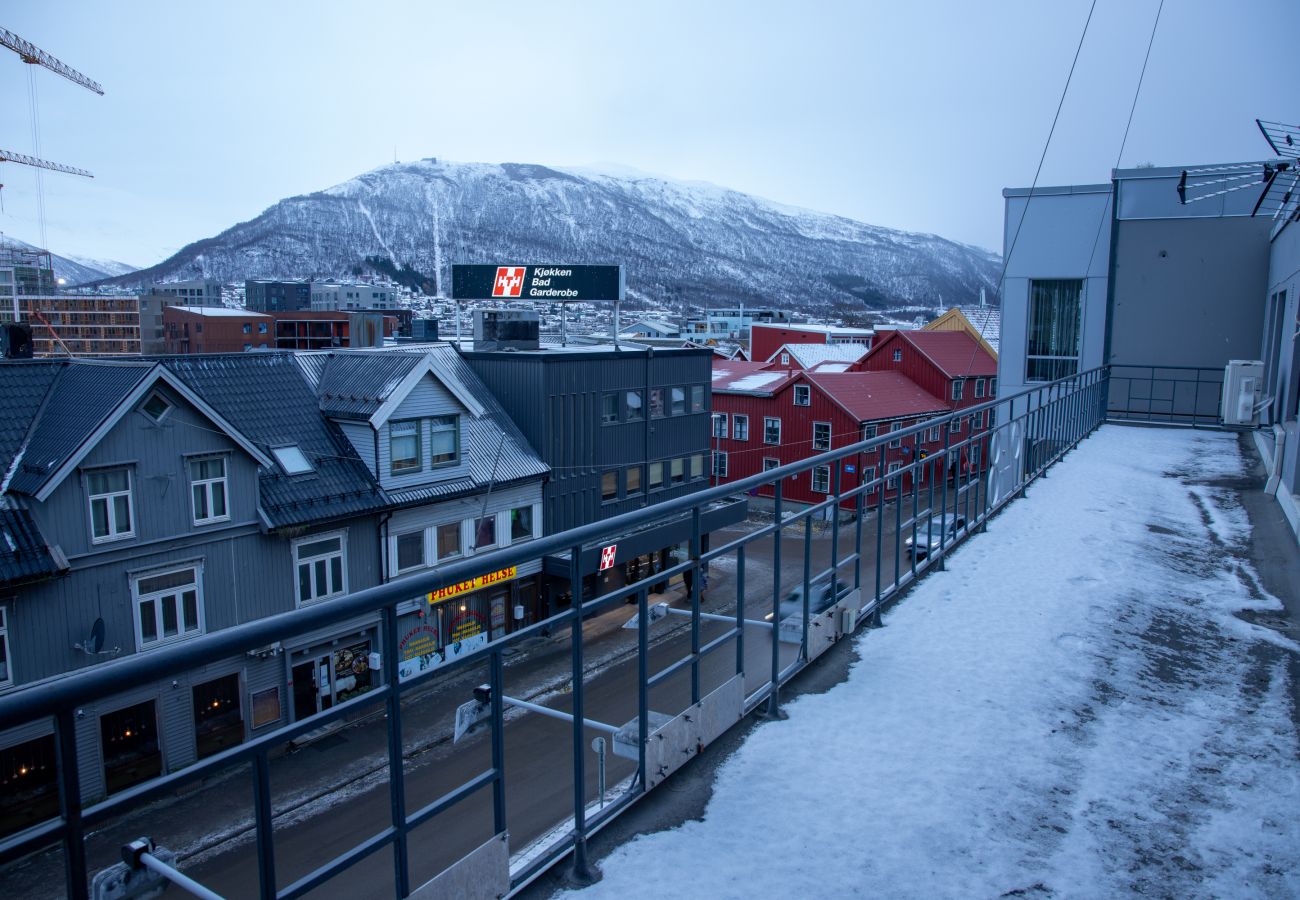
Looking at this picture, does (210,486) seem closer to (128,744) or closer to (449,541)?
(128,744)

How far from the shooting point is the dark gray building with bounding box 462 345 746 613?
66.8 feet

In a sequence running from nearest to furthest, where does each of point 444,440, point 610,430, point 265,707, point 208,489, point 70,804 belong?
point 70,804
point 208,489
point 265,707
point 444,440
point 610,430

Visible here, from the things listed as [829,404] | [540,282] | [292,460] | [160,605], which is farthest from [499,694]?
[829,404]

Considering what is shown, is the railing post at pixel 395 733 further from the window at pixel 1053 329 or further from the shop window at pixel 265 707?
the window at pixel 1053 329

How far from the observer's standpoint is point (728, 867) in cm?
320

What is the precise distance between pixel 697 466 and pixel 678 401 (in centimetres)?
230

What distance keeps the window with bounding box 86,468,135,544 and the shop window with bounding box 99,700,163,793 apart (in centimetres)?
253

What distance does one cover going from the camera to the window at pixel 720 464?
118ft

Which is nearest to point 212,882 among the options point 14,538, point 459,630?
point 14,538

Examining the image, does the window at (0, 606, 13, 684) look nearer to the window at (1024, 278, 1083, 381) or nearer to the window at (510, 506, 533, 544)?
the window at (510, 506, 533, 544)

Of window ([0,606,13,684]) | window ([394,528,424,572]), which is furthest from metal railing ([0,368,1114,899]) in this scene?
window ([394,528,424,572])

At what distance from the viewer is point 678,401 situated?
24.4 meters

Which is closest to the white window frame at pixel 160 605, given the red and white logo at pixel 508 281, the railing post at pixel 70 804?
the railing post at pixel 70 804

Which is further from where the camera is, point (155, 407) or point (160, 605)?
point (160, 605)
